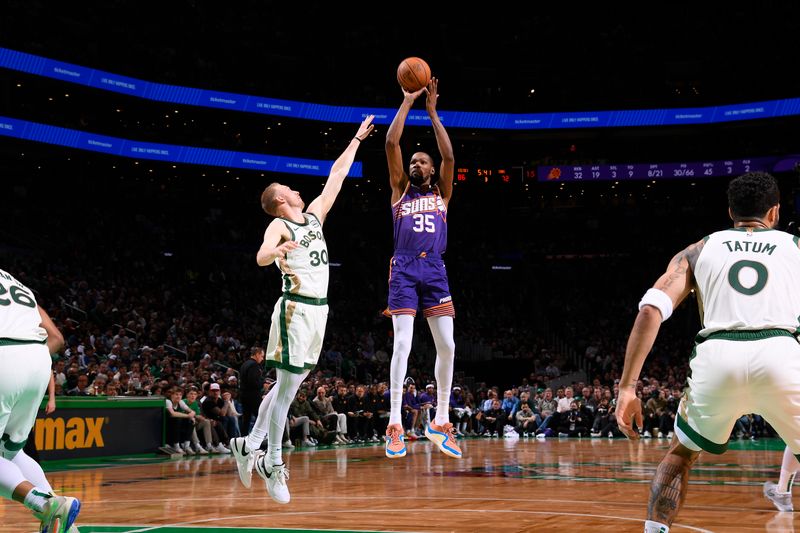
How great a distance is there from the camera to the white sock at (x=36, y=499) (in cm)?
530

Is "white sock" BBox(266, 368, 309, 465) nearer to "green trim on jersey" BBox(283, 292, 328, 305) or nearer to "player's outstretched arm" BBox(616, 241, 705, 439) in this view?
"green trim on jersey" BBox(283, 292, 328, 305)

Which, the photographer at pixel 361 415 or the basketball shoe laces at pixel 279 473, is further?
the photographer at pixel 361 415

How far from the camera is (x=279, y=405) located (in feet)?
24.2

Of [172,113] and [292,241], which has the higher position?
[172,113]

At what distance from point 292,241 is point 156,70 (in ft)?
91.8

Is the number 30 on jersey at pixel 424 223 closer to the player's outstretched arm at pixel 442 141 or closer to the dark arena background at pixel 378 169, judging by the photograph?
the player's outstretched arm at pixel 442 141

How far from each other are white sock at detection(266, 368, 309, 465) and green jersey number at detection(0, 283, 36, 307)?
2220 millimetres

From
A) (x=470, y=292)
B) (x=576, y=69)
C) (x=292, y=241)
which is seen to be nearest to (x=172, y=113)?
(x=470, y=292)

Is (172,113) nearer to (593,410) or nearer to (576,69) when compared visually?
(576,69)

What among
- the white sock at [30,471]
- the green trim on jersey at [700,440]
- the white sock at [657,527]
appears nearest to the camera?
the green trim on jersey at [700,440]

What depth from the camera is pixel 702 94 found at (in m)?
37.4

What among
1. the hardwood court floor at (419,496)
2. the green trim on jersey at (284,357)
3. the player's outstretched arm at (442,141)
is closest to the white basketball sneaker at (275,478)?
the hardwood court floor at (419,496)

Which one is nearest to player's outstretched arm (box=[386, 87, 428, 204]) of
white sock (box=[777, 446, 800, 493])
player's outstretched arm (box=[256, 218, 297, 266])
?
player's outstretched arm (box=[256, 218, 297, 266])

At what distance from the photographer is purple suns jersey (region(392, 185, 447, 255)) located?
327 inches
